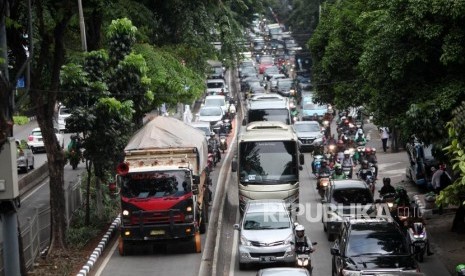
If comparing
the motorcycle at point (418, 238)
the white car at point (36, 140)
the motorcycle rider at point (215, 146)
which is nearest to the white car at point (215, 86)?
the white car at point (36, 140)

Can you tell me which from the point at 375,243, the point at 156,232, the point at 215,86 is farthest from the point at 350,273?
the point at 215,86

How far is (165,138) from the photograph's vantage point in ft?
89.8

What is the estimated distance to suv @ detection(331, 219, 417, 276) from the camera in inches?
754

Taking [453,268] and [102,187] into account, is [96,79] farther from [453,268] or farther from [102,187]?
[453,268]

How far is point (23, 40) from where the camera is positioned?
23031 millimetres

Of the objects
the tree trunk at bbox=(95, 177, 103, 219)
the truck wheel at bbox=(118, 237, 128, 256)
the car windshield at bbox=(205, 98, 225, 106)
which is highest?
the car windshield at bbox=(205, 98, 225, 106)

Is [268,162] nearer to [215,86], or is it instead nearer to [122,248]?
[122,248]

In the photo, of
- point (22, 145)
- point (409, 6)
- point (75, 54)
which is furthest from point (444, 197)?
point (22, 145)

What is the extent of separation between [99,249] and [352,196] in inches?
297

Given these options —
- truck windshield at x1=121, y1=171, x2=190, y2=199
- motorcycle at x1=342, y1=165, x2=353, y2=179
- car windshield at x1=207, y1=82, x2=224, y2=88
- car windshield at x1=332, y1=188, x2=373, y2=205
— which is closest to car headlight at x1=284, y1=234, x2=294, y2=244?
truck windshield at x1=121, y1=171, x2=190, y2=199

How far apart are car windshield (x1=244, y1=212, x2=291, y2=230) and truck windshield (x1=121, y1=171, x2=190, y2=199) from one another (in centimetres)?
203

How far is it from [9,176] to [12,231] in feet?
3.77

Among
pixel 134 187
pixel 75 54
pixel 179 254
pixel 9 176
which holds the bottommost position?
pixel 179 254

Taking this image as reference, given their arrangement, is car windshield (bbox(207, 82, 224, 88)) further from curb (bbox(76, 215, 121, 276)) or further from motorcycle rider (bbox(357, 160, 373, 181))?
curb (bbox(76, 215, 121, 276))
